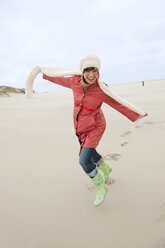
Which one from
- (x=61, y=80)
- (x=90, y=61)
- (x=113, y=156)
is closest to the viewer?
(x=90, y=61)

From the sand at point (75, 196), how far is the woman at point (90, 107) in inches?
10.0

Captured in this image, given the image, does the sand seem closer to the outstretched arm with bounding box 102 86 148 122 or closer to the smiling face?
the outstretched arm with bounding box 102 86 148 122

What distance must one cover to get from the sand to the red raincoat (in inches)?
20.8

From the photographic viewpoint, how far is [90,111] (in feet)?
6.80

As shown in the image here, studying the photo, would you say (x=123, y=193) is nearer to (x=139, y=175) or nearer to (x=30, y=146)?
(x=139, y=175)

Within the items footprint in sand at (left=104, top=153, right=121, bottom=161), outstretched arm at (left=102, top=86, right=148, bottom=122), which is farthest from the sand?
outstretched arm at (left=102, top=86, right=148, bottom=122)

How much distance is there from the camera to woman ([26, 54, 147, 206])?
1.97m

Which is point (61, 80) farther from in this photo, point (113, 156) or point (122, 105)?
point (113, 156)

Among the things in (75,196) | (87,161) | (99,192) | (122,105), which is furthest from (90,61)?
(75,196)

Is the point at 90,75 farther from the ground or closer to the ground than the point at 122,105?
farther from the ground

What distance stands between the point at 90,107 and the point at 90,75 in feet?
1.04

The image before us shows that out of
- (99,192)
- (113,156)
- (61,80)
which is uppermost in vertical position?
(61,80)

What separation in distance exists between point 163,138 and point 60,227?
8.39ft

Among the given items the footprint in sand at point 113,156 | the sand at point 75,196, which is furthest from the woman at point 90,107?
the footprint in sand at point 113,156
